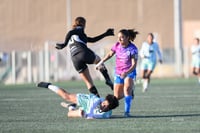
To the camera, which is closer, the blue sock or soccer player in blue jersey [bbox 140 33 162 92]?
the blue sock

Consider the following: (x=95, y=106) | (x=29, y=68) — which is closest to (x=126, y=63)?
(x=95, y=106)

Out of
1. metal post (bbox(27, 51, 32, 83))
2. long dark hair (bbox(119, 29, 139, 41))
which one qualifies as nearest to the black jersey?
long dark hair (bbox(119, 29, 139, 41))

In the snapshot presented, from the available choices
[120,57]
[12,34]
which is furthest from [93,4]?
[120,57]

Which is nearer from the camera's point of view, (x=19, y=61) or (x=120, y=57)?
(x=120, y=57)

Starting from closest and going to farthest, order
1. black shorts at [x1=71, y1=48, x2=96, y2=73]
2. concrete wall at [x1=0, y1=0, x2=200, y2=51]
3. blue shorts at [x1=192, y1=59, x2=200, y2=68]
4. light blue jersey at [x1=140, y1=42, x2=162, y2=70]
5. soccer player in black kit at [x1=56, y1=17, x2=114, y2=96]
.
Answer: soccer player in black kit at [x1=56, y1=17, x2=114, y2=96]
black shorts at [x1=71, y1=48, x2=96, y2=73]
light blue jersey at [x1=140, y1=42, x2=162, y2=70]
blue shorts at [x1=192, y1=59, x2=200, y2=68]
concrete wall at [x1=0, y1=0, x2=200, y2=51]

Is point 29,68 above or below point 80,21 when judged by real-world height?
below

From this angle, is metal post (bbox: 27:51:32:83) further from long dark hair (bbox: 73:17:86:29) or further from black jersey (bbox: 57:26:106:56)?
long dark hair (bbox: 73:17:86:29)

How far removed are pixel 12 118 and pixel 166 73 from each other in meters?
Answer: 35.1

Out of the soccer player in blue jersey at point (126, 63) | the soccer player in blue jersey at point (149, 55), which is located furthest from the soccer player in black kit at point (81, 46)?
the soccer player in blue jersey at point (149, 55)

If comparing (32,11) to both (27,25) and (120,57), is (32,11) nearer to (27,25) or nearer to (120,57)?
(27,25)

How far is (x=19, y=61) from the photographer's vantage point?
47000 mm

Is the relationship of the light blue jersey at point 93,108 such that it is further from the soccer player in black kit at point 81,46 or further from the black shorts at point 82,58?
the black shorts at point 82,58

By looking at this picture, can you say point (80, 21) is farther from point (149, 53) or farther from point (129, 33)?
point (149, 53)

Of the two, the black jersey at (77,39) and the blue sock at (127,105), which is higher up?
the black jersey at (77,39)
